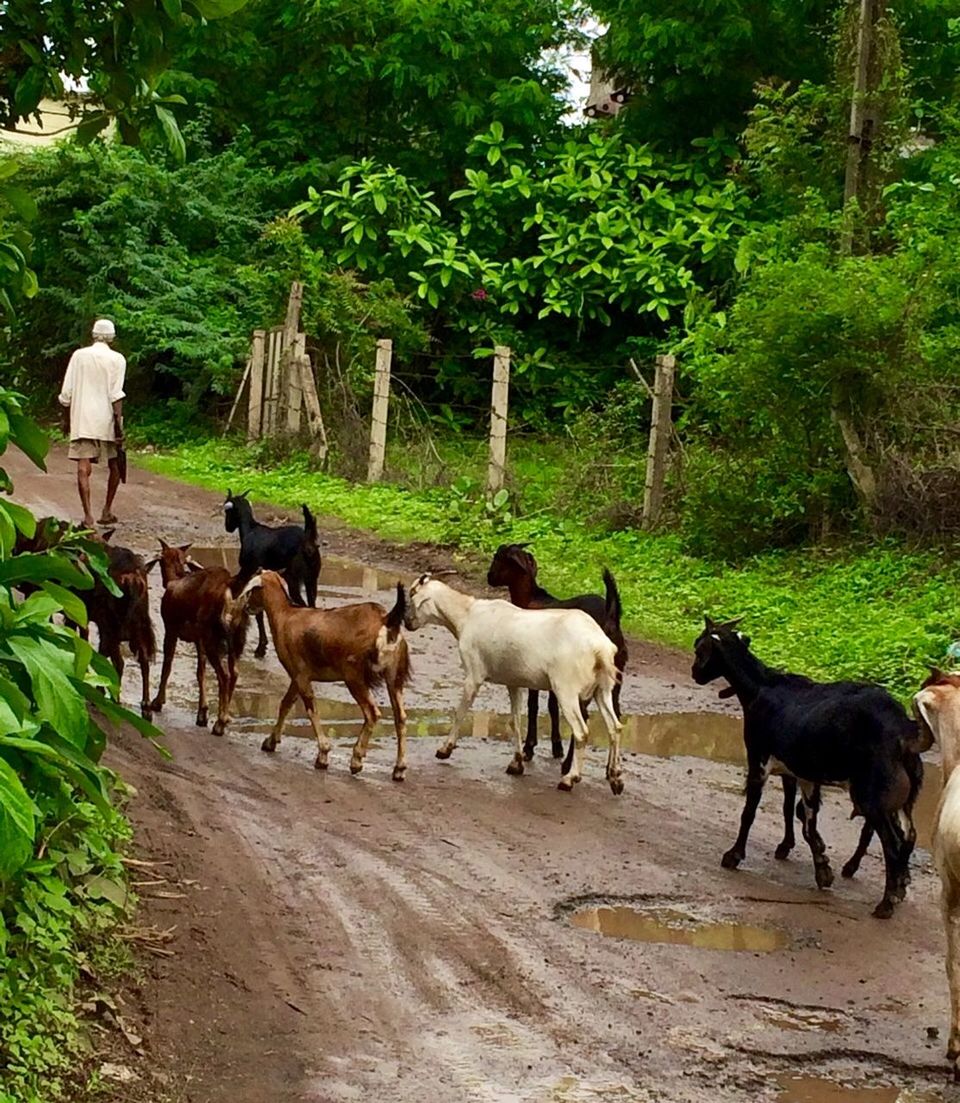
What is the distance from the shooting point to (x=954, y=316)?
647 inches

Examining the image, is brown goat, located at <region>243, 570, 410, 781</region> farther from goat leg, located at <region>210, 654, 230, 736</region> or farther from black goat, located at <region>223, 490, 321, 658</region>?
black goat, located at <region>223, 490, 321, 658</region>

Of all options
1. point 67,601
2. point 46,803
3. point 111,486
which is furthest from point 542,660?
point 111,486

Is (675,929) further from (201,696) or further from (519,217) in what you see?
(519,217)

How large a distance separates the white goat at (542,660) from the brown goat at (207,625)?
4.35 ft

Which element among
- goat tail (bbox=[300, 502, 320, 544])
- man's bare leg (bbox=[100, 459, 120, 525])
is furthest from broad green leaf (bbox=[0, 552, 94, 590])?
man's bare leg (bbox=[100, 459, 120, 525])

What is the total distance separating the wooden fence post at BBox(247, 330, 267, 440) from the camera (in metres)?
23.8

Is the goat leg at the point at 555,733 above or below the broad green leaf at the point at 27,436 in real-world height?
below

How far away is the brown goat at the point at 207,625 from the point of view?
9891mm

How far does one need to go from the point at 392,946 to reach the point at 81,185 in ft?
74.6

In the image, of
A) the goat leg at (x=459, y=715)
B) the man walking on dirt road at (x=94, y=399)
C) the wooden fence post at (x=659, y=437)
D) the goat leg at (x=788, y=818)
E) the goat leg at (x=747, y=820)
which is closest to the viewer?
the goat leg at (x=747, y=820)

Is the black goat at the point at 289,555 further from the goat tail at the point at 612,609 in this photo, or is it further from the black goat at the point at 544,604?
the goat tail at the point at 612,609

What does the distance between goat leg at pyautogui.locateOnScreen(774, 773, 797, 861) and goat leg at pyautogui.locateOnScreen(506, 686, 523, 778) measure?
1.66 metres

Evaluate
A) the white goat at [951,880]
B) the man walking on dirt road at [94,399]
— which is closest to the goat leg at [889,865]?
the white goat at [951,880]

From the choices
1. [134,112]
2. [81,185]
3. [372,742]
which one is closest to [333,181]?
[81,185]
